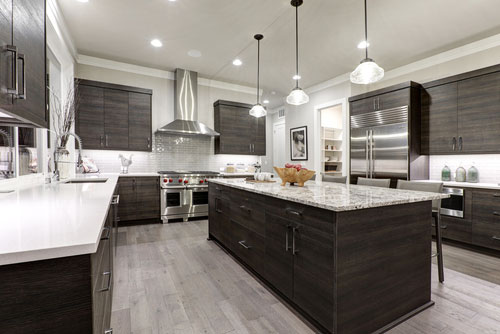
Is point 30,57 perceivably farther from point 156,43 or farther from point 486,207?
point 486,207

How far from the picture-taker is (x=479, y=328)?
165 centimetres

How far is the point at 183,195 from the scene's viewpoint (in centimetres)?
463

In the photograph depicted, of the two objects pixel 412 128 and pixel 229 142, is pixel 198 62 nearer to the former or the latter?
pixel 229 142

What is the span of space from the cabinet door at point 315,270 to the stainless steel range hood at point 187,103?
144 inches

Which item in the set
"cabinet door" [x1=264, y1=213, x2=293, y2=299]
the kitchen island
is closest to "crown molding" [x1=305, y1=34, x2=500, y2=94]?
the kitchen island

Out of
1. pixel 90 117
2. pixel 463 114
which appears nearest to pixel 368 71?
pixel 463 114

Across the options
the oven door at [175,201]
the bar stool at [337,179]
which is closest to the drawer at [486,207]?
Answer: the bar stool at [337,179]

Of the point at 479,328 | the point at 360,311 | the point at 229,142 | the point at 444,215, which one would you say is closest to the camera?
the point at 360,311

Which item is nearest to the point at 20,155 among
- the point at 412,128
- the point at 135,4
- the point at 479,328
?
the point at 135,4

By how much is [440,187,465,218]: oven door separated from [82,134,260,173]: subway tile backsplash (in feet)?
12.9

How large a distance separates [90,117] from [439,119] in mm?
5703

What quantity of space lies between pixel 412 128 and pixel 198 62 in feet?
12.7

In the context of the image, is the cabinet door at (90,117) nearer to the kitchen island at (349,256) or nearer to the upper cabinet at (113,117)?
the upper cabinet at (113,117)

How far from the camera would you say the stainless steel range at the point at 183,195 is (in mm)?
4480
